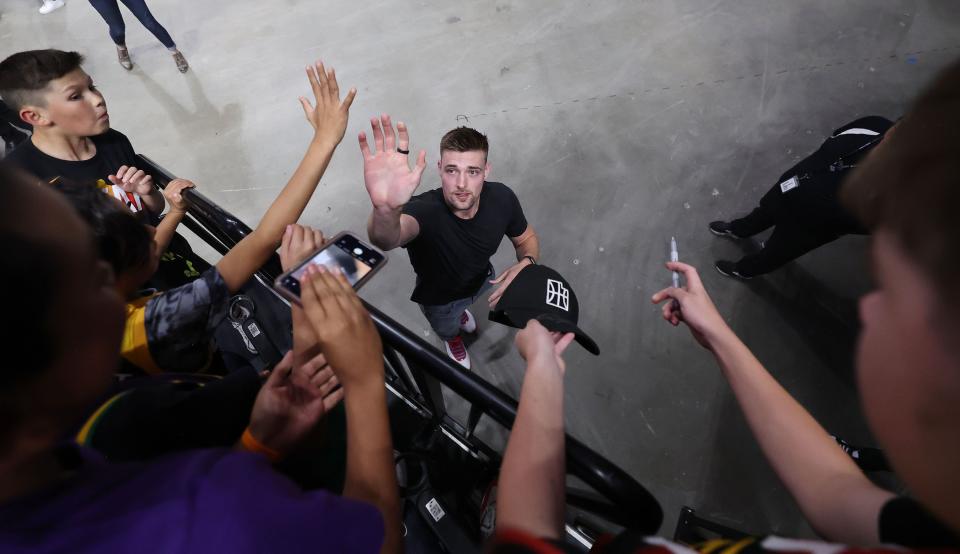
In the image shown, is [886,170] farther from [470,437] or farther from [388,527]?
[470,437]

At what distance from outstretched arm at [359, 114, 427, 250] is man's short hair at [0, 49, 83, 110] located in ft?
4.60

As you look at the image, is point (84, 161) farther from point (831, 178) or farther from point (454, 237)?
point (831, 178)

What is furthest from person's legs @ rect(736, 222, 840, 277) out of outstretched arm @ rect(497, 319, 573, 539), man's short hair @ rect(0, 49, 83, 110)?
man's short hair @ rect(0, 49, 83, 110)

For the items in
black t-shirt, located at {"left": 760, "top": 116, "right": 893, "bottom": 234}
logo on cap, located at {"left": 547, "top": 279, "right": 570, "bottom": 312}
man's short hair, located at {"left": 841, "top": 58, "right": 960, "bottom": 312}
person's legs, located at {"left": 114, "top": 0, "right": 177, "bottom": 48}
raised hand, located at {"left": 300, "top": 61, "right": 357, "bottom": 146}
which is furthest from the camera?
person's legs, located at {"left": 114, "top": 0, "right": 177, "bottom": 48}

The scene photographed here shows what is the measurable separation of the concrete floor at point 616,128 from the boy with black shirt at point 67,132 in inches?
48.1

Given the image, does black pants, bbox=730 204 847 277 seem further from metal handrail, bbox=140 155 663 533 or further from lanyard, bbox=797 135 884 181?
metal handrail, bbox=140 155 663 533

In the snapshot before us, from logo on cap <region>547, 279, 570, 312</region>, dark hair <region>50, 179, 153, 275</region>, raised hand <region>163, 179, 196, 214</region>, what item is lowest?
logo on cap <region>547, 279, 570, 312</region>

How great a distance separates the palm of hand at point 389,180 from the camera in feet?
5.24

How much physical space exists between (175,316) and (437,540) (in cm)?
85

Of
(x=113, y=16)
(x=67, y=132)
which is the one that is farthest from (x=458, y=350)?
(x=113, y=16)

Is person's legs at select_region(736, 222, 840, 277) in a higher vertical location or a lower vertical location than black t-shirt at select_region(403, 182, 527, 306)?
lower

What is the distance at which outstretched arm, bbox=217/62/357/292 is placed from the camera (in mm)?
1215

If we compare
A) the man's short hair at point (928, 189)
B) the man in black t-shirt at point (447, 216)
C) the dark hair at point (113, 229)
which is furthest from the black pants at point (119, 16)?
the man's short hair at point (928, 189)

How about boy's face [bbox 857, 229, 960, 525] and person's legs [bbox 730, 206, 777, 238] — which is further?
person's legs [bbox 730, 206, 777, 238]
